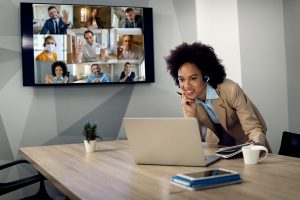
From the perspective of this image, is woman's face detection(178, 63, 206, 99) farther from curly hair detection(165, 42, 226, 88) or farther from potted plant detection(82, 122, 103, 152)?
potted plant detection(82, 122, 103, 152)

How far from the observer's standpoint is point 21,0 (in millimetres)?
3262

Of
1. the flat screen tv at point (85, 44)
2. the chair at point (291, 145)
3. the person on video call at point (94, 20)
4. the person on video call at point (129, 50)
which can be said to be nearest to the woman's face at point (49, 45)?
the flat screen tv at point (85, 44)

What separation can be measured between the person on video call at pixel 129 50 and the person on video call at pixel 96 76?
0.23 m

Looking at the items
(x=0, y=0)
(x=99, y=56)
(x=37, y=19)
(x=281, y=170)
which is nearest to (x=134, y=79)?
(x=99, y=56)

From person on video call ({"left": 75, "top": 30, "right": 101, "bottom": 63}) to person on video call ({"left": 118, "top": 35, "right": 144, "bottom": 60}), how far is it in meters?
0.22

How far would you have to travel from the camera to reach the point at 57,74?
130 inches

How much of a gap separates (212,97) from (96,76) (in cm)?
134

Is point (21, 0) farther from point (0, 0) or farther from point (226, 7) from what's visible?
point (226, 7)

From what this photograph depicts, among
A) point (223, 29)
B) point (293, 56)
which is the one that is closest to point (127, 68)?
point (223, 29)

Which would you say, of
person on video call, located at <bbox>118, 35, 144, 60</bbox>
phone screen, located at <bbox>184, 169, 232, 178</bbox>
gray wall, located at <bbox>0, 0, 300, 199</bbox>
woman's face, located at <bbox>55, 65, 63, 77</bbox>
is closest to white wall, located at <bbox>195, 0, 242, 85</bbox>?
gray wall, located at <bbox>0, 0, 300, 199</bbox>

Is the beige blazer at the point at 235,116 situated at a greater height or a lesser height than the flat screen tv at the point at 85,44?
lesser

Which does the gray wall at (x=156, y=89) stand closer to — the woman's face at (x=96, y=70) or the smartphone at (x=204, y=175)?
the woman's face at (x=96, y=70)

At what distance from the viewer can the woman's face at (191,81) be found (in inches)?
97.0

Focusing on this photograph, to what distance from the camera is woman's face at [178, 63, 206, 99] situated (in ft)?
8.08
